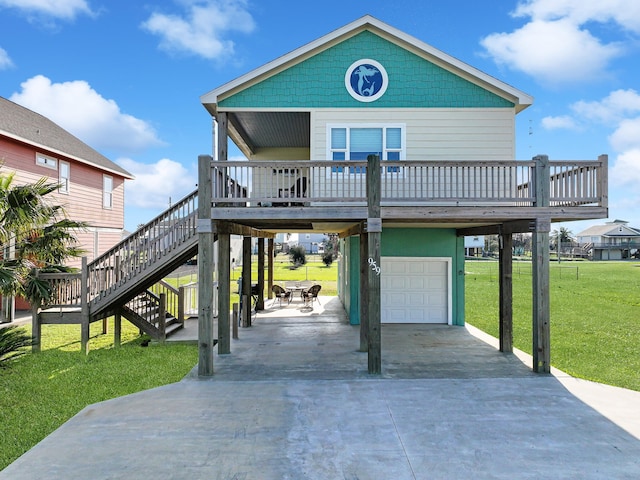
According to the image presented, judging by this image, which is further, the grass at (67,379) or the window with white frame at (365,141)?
the window with white frame at (365,141)

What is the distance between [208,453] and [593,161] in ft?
27.0

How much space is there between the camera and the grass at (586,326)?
8102mm

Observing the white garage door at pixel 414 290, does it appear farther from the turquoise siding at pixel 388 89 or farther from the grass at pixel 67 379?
the grass at pixel 67 379

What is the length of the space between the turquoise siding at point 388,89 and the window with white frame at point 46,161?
10.7 metres

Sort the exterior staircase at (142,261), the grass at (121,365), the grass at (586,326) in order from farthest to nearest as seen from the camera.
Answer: the exterior staircase at (142,261)
the grass at (586,326)
the grass at (121,365)

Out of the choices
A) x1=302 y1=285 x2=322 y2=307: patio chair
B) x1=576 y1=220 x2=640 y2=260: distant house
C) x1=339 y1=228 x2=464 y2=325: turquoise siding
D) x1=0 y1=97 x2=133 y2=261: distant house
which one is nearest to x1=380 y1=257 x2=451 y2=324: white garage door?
x1=339 y1=228 x2=464 y2=325: turquoise siding

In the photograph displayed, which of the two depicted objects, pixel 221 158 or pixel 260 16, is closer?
pixel 221 158

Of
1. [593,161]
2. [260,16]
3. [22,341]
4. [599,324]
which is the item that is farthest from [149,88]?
[599,324]

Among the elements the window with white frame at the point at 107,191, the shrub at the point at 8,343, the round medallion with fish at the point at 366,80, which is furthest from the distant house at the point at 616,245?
the shrub at the point at 8,343

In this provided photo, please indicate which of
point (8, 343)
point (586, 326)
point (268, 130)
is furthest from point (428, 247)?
point (8, 343)

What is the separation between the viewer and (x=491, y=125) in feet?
33.1

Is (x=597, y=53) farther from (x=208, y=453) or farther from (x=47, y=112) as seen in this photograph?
(x=47, y=112)

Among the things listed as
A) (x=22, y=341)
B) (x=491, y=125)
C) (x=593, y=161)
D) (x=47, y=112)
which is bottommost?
(x=22, y=341)

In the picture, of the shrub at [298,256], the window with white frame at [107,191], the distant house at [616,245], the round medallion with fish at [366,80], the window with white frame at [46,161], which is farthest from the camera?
the distant house at [616,245]
